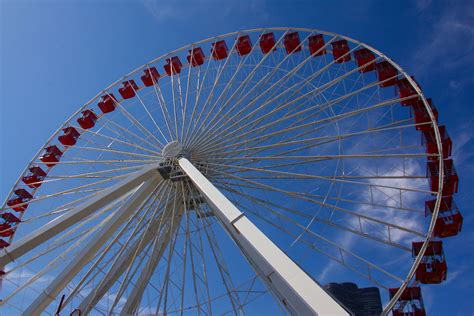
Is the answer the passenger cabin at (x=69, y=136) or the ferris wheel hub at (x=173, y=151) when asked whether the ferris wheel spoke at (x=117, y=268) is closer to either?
the ferris wheel hub at (x=173, y=151)

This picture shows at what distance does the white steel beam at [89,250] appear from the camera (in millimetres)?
13587

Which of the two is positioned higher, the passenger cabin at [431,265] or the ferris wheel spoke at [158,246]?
the ferris wheel spoke at [158,246]

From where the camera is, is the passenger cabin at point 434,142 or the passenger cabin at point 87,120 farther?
the passenger cabin at point 87,120

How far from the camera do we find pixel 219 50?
24.6 m

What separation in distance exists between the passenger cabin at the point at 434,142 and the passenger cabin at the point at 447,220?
2.05 meters

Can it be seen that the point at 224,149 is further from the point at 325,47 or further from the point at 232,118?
the point at 325,47

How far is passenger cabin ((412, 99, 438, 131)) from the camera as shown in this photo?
18984 millimetres

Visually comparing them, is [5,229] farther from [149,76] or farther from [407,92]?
[407,92]

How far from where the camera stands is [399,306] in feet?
54.1

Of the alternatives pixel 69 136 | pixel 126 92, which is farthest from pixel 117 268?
pixel 126 92

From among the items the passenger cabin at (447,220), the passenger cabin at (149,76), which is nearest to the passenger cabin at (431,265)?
the passenger cabin at (447,220)

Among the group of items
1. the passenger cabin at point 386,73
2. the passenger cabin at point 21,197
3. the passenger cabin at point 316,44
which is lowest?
the passenger cabin at point 21,197

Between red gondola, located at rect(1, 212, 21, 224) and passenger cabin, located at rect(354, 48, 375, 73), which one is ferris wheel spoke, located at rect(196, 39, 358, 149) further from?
red gondola, located at rect(1, 212, 21, 224)

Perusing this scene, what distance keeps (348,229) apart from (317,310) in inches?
401
